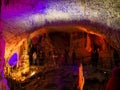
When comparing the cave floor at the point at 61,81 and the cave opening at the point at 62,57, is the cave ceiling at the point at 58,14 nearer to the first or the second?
the cave opening at the point at 62,57

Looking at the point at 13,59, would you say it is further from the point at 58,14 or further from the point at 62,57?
the point at 62,57

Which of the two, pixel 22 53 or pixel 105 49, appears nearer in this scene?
pixel 22 53

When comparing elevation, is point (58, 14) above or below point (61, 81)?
above

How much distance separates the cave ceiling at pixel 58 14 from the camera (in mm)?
5105

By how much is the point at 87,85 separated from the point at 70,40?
16.4 ft

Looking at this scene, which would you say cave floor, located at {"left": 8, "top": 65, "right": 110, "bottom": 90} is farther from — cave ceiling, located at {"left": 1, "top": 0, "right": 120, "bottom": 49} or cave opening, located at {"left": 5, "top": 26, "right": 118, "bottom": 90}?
cave ceiling, located at {"left": 1, "top": 0, "right": 120, "bottom": 49}

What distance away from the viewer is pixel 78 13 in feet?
19.2

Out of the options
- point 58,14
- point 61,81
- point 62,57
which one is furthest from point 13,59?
point 62,57

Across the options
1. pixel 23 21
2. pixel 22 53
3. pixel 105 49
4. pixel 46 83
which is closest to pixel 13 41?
pixel 23 21

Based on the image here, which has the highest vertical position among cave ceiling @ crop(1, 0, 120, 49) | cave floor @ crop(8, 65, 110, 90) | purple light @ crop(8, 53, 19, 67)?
cave ceiling @ crop(1, 0, 120, 49)

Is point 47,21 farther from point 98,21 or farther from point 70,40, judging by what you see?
point 70,40

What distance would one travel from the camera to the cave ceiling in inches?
201

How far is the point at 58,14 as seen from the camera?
19.5 feet

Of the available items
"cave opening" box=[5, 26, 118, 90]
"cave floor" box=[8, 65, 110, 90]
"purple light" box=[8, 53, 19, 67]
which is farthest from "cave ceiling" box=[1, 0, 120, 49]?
"purple light" box=[8, 53, 19, 67]
